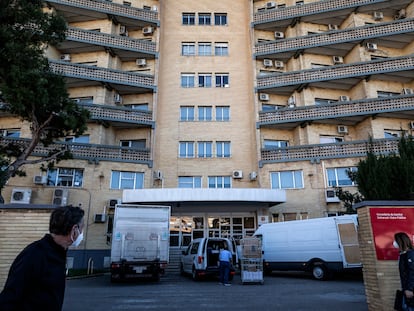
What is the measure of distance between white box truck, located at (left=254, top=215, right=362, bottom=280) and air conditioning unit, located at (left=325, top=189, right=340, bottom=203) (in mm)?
6546

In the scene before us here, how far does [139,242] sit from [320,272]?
8.00 meters

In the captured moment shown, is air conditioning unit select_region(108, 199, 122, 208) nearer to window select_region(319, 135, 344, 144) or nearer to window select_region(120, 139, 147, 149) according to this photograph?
window select_region(120, 139, 147, 149)

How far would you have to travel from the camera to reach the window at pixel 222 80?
2570 centimetres

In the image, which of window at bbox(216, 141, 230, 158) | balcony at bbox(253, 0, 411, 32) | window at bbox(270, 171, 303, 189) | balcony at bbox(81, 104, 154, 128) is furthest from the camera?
balcony at bbox(253, 0, 411, 32)

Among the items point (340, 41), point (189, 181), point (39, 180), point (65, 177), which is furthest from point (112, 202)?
point (340, 41)

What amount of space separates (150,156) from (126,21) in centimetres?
1173

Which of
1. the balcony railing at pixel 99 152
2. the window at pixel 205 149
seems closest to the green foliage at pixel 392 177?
the window at pixel 205 149

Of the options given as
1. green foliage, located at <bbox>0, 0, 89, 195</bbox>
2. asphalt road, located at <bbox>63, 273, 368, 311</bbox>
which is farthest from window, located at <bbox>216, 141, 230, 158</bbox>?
asphalt road, located at <bbox>63, 273, 368, 311</bbox>

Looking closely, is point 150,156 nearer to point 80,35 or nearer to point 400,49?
point 80,35

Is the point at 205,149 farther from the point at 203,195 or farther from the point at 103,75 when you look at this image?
the point at 103,75

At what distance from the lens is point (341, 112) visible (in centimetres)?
2269

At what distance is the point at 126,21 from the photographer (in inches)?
1022

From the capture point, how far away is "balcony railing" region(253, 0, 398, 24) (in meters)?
24.4

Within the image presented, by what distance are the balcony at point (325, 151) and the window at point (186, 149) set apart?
17.1 feet
